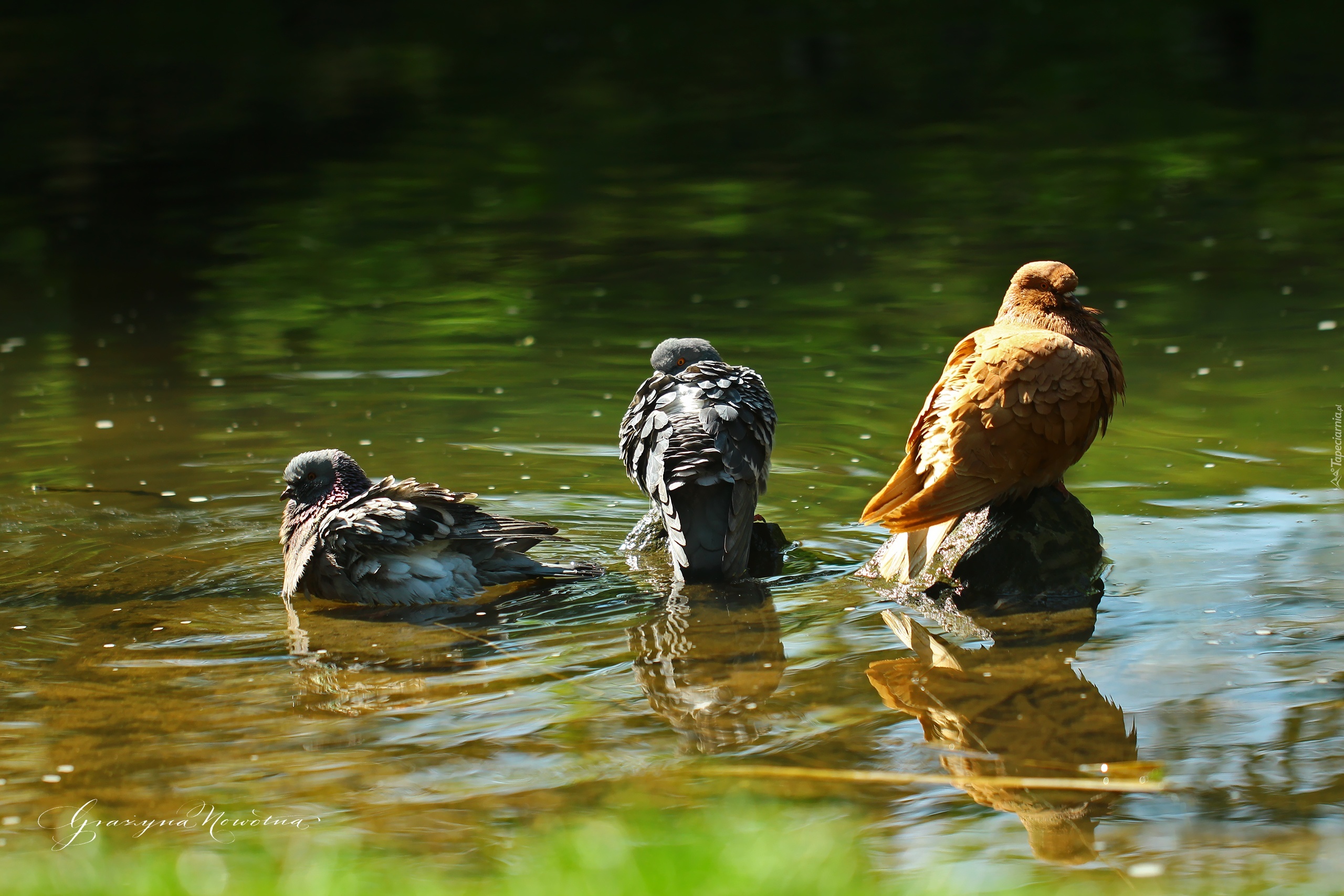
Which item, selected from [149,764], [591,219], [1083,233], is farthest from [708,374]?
[591,219]

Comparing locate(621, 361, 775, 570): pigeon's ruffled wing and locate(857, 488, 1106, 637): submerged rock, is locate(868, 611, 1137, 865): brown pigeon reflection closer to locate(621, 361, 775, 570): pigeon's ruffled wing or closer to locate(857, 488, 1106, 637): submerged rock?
locate(857, 488, 1106, 637): submerged rock

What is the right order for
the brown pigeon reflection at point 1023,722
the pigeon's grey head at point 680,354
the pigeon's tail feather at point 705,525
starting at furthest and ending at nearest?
the pigeon's grey head at point 680,354 → the pigeon's tail feather at point 705,525 → the brown pigeon reflection at point 1023,722

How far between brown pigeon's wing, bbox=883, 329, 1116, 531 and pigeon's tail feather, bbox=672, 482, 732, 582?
66cm

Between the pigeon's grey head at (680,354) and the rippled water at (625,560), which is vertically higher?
the pigeon's grey head at (680,354)

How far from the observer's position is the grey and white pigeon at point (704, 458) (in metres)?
5.75

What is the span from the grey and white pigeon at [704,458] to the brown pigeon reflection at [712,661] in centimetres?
16

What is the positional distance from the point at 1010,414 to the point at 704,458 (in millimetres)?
1203

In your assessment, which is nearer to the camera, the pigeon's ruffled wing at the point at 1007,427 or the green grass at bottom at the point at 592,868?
the green grass at bottom at the point at 592,868

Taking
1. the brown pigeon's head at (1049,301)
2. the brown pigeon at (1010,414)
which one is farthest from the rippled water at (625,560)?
the brown pigeon's head at (1049,301)

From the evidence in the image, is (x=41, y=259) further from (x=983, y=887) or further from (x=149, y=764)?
(x=983, y=887)

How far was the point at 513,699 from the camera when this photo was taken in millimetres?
4699

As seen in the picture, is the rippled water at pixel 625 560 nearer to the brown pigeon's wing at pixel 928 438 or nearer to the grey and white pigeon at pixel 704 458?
the grey and white pigeon at pixel 704 458

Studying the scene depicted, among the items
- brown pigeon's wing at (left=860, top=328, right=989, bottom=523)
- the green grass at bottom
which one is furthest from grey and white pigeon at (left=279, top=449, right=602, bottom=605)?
the green grass at bottom

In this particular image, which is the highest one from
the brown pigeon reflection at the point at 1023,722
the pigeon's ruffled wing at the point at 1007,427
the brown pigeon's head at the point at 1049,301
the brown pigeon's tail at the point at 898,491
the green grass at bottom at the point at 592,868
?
the brown pigeon's head at the point at 1049,301
